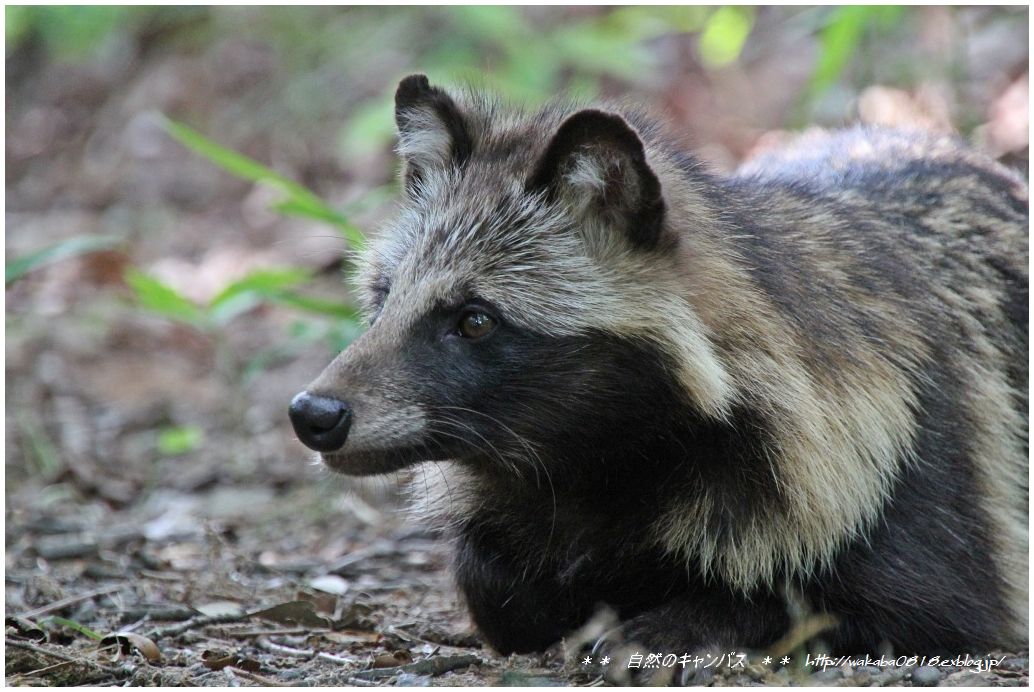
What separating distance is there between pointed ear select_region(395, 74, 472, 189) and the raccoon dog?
1 centimetres

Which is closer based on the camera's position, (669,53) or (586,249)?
(586,249)

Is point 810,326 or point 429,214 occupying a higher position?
point 429,214

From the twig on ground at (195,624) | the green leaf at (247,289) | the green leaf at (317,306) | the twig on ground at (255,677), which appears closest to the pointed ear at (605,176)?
the twig on ground at (255,677)

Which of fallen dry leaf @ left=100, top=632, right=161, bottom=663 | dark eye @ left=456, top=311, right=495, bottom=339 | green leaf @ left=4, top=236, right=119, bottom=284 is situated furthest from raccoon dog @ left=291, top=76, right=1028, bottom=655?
green leaf @ left=4, top=236, right=119, bottom=284

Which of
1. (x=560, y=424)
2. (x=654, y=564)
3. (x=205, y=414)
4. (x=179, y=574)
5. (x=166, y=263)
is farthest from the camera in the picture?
(x=166, y=263)

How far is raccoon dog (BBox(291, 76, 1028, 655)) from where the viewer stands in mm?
5043

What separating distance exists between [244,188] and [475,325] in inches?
447

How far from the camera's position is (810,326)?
5.33 m

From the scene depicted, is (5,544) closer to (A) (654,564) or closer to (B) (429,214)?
(B) (429,214)

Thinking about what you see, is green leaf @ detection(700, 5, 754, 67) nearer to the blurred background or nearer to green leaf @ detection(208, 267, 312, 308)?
the blurred background

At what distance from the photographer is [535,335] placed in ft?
16.6

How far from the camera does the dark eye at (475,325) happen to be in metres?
5.07

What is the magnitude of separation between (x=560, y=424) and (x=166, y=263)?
9.70 m

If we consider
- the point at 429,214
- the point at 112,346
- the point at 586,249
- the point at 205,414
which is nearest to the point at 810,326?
the point at 586,249
